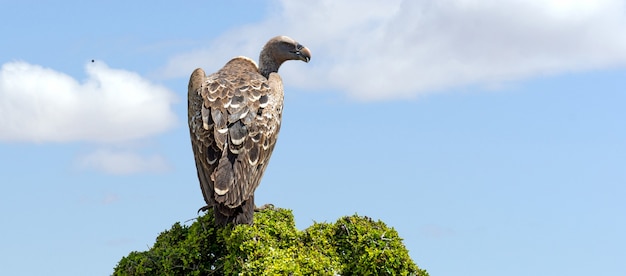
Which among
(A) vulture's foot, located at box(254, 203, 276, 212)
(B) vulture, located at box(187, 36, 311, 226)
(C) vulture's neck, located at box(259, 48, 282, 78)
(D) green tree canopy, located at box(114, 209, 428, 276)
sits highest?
(C) vulture's neck, located at box(259, 48, 282, 78)

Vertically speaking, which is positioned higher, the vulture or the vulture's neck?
the vulture's neck

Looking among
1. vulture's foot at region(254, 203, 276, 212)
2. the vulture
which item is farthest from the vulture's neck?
vulture's foot at region(254, 203, 276, 212)

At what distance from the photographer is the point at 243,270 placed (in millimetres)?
11031

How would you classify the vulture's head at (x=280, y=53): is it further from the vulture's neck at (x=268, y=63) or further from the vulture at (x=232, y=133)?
the vulture at (x=232, y=133)

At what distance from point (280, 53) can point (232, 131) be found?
337cm

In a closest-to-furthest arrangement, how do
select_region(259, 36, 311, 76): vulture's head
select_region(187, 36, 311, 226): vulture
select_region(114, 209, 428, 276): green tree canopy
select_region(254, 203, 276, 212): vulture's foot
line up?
select_region(114, 209, 428, 276): green tree canopy
select_region(187, 36, 311, 226): vulture
select_region(254, 203, 276, 212): vulture's foot
select_region(259, 36, 311, 76): vulture's head

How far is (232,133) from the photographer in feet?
40.0

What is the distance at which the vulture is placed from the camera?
1170 centimetres

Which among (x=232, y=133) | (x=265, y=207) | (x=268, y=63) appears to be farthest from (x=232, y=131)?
(x=268, y=63)

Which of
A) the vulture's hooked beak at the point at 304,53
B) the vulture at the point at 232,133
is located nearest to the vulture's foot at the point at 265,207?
the vulture at the point at 232,133

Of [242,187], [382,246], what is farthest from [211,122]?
[382,246]

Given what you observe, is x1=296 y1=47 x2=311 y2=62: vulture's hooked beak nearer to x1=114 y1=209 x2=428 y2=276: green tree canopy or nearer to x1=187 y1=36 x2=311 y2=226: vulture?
x1=187 y1=36 x2=311 y2=226: vulture

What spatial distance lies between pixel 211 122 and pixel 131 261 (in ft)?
7.38

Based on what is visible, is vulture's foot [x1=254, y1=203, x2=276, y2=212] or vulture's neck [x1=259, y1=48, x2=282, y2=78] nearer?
vulture's foot [x1=254, y1=203, x2=276, y2=212]
